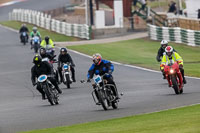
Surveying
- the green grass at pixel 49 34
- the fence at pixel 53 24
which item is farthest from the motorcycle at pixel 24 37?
the fence at pixel 53 24

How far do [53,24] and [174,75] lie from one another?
40.2 meters

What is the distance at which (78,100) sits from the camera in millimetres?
22141

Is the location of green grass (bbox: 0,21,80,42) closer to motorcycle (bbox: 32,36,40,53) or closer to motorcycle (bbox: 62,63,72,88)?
motorcycle (bbox: 32,36,40,53)

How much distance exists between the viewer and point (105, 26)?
56.6 meters

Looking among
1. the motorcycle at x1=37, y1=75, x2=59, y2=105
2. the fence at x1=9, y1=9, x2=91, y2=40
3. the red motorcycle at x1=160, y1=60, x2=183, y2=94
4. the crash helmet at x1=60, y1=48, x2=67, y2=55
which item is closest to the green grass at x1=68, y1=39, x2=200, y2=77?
the fence at x1=9, y1=9, x2=91, y2=40

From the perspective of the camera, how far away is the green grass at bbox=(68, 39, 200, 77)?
3559 centimetres

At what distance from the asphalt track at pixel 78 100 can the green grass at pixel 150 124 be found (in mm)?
955

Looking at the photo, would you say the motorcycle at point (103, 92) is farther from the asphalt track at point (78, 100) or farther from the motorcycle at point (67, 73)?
the motorcycle at point (67, 73)

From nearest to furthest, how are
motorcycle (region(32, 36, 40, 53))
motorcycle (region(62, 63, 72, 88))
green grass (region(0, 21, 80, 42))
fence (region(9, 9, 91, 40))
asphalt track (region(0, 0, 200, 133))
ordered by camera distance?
asphalt track (region(0, 0, 200, 133)) < motorcycle (region(62, 63, 72, 88)) < motorcycle (region(32, 36, 40, 53)) < fence (region(9, 9, 91, 40)) < green grass (region(0, 21, 80, 42))

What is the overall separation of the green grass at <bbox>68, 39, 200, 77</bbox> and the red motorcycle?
8593 mm

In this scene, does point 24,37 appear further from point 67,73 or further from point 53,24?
point 67,73

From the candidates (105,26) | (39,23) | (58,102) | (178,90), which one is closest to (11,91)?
(58,102)

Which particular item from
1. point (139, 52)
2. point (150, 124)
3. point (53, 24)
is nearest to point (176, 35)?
point (139, 52)

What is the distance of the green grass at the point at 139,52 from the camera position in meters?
35.6
